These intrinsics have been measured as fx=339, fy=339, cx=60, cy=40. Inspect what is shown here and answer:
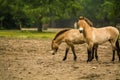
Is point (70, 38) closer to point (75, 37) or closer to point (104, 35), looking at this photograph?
point (75, 37)

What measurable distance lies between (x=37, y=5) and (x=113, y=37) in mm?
32104

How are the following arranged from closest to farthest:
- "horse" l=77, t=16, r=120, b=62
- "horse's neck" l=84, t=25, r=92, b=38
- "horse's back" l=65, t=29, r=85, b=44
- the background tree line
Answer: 1. "horse" l=77, t=16, r=120, b=62
2. "horse's neck" l=84, t=25, r=92, b=38
3. "horse's back" l=65, t=29, r=85, b=44
4. the background tree line

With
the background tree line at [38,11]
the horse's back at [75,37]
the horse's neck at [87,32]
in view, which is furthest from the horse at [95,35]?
the background tree line at [38,11]

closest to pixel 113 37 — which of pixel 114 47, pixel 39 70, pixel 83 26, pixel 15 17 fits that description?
pixel 114 47

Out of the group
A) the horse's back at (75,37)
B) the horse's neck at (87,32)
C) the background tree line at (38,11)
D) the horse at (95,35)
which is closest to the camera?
the horse at (95,35)

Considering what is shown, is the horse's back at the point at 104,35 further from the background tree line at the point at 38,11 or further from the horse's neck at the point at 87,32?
the background tree line at the point at 38,11

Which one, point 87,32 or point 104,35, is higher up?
point 87,32

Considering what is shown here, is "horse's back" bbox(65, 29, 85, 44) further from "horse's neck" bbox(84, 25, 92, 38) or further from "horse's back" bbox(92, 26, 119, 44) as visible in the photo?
"horse's back" bbox(92, 26, 119, 44)

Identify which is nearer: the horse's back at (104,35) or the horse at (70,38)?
the horse's back at (104,35)

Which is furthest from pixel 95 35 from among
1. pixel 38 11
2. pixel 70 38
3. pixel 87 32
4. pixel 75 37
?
pixel 38 11

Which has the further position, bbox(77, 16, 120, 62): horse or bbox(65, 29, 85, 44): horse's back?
bbox(65, 29, 85, 44): horse's back

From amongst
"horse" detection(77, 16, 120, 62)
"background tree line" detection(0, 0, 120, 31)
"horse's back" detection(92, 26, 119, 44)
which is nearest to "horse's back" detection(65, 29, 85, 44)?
"horse" detection(77, 16, 120, 62)

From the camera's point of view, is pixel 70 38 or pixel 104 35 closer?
pixel 104 35

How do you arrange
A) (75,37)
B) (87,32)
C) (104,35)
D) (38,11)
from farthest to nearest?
(38,11), (75,37), (104,35), (87,32)
